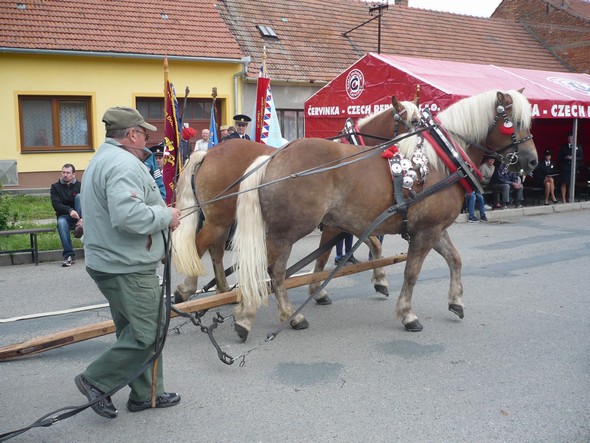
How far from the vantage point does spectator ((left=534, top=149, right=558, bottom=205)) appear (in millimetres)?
14384

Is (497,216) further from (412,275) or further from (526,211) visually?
(412,275)

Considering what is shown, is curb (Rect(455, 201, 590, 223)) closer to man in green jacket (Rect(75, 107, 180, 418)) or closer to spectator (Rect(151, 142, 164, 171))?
spectator (Rect(151, 142, 164, 171))

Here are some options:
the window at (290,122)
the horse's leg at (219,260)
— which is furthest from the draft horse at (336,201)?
the window at (290,122)

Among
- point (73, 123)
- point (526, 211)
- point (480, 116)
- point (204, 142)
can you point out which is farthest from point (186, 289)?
point (73, 123)

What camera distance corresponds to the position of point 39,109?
14.5 m

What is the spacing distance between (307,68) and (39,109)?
7.95m

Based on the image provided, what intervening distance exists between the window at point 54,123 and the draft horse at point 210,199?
430 inches

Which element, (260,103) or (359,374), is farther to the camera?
(260,103)

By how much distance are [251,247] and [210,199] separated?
3.00 feet

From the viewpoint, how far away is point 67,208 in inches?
320

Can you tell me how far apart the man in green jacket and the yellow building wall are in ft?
40.9

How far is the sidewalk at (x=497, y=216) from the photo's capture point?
8031 millimetres

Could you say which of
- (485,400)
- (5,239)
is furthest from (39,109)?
(485,400)

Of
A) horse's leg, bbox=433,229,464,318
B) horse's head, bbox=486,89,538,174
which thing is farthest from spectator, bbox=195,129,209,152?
horse's head, bbox=486,89,538,174
